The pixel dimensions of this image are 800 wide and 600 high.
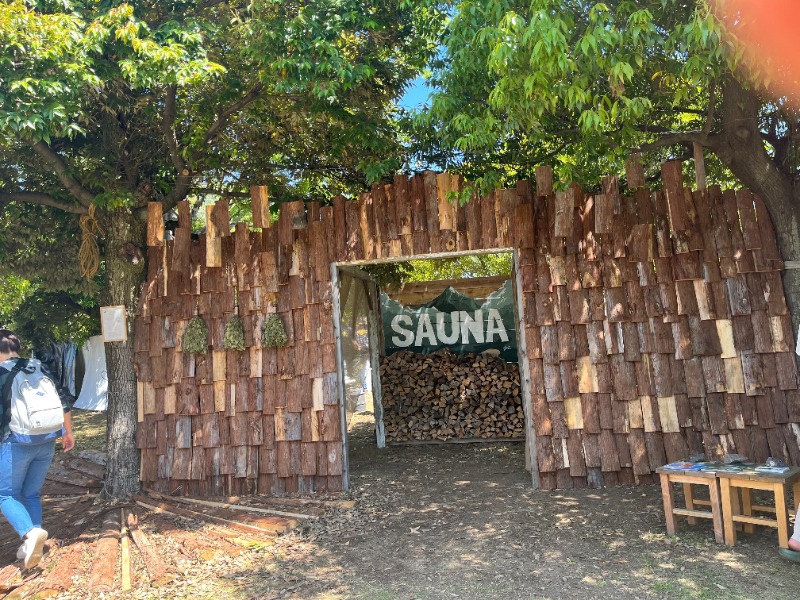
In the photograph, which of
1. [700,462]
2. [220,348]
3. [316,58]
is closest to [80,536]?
[220,348]

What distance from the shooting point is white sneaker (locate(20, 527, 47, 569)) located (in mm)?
4137

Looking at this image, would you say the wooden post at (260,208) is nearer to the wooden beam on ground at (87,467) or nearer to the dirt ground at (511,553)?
the dirt ground at (511,553)

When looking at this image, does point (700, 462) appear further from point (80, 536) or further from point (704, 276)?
point (80, 536)

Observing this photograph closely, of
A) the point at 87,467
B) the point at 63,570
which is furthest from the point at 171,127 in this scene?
the point at 63,570

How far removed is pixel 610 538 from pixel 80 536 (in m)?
4.11

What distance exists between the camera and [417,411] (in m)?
8.86

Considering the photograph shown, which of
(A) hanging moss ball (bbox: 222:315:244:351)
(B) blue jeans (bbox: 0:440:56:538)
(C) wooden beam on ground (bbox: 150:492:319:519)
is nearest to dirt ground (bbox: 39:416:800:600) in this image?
(C) wooden beam on ground (bbox: 150:492:319:519)

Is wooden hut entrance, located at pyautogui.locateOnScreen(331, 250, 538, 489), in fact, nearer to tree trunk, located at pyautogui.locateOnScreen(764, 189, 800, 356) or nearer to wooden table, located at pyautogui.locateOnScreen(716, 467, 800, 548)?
tree trunk, located at pyautogui.locateOnScreen(764, 189, 800, 356)

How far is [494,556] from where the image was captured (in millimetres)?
4262

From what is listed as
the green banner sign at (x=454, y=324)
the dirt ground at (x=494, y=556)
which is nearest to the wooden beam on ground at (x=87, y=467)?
the dirt ground at (x=494, y=556)

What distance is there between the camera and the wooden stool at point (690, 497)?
162 inches

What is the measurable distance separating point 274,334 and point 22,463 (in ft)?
7.92

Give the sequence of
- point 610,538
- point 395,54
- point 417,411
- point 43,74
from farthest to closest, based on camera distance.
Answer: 1. point 417,411
2. point 395,54
3. point 43,74
4. point 610,538

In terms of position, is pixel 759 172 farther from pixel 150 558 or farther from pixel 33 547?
pixel 33 547
